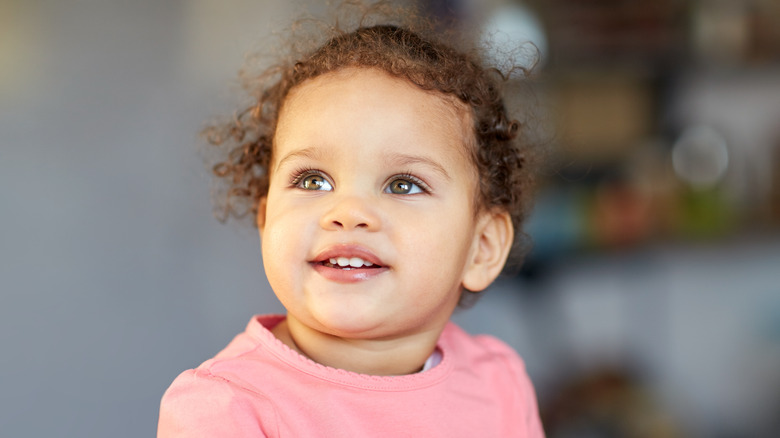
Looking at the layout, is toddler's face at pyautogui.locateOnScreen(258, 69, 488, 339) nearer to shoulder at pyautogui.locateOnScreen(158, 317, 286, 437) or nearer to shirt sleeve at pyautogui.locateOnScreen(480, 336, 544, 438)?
shoulder at pyautogui.locateOnScreen(158, 317, 286, 437)

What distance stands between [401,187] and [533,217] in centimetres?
159

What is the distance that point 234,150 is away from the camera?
3.78 feet

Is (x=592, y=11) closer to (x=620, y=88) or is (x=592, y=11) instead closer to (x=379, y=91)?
(x=620, y=88)

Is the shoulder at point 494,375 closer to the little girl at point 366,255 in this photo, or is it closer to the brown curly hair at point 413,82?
the little girl at point 366,255

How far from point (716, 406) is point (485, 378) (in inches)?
84.4

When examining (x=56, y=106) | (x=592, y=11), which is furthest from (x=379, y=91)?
(x=592, y=11)

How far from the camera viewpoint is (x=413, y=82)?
2.93ft

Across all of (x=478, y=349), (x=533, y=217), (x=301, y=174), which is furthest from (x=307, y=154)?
(x=533, y=217)

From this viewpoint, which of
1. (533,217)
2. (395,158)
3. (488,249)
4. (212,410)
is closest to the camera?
(212,410)

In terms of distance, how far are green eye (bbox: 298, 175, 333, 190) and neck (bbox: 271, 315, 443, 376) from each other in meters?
0.17

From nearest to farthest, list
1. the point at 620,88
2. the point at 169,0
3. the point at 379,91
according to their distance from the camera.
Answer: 1. the point at 379,91
2. the point at 169,0
3. the point at 620,88

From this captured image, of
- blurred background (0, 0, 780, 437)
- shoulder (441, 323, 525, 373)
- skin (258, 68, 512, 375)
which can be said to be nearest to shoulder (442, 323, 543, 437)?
shoulder (441, 323, 525, 373)

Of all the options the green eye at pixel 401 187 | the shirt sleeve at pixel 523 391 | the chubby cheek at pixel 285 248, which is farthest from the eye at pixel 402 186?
the shirt sleeve at pixel 523 391

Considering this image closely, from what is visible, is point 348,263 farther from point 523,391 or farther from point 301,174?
point 523,391
